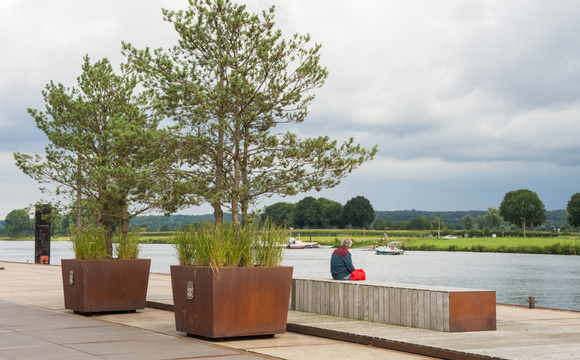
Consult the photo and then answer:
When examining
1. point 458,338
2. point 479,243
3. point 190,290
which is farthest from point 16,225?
point 458,338

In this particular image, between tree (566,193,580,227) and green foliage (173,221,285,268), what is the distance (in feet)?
536

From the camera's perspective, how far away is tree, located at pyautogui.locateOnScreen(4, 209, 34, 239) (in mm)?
175500

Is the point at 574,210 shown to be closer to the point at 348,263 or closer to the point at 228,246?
the point at 348,263

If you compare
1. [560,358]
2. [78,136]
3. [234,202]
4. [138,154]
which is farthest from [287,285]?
[78,136]

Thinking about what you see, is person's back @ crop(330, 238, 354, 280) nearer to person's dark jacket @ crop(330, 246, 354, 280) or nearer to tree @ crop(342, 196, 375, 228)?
person's dark jacket @ crop(330, 246, 354, 280)

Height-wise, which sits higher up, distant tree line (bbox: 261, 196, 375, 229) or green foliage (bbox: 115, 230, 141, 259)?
distant tree line (bbox: 261, 196, 375, 229)

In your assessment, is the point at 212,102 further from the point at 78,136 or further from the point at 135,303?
the point at 78,136

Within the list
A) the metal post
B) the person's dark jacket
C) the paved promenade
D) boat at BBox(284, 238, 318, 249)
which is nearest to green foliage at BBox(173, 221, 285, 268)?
the paved promenade

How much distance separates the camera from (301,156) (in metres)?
15.6

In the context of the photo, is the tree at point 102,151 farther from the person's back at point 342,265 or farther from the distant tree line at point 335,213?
the distant tree line at point 335,213

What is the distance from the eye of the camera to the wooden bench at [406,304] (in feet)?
30.0

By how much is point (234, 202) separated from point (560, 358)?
937 cm

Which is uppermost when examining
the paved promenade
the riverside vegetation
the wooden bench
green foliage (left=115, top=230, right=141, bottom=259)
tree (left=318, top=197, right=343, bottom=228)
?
tree (left=318, top=197, right=343, bottom=228)

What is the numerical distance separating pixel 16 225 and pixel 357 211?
293ft
